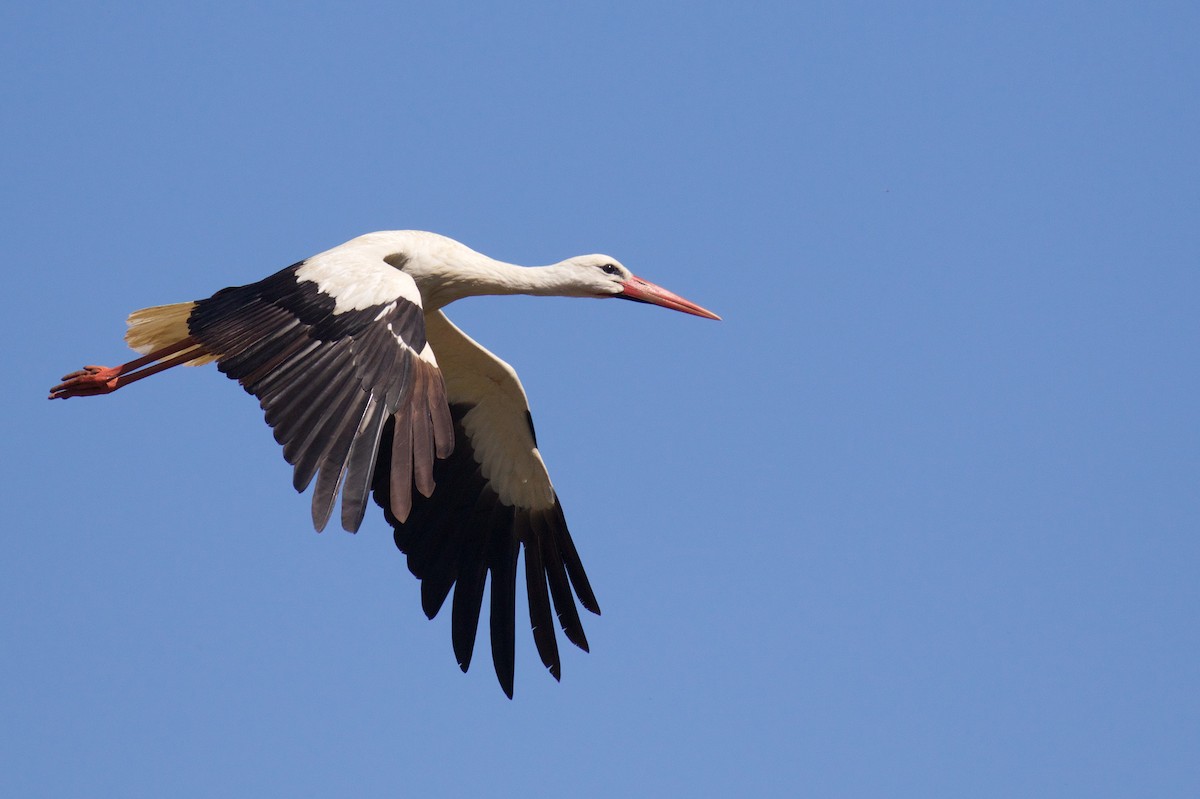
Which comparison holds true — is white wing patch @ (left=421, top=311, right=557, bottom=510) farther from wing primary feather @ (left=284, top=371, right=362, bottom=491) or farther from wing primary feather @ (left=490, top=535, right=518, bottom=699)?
wing primary feather @ (left=284, top=371, right=362, bottom=491)

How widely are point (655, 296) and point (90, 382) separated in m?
4.05

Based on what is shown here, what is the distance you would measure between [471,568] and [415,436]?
3.36 metres

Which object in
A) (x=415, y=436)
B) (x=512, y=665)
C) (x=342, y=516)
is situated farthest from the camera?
(x=512, y=665)

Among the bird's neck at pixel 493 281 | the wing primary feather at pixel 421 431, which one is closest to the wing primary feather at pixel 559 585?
the bird's neck at pixel 493 281

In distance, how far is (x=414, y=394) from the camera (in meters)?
8.96

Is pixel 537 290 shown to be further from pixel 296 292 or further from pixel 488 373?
pixel 296 292

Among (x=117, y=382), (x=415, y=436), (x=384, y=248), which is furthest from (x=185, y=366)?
(x=415, y=436)

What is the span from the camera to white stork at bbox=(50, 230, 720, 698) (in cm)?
869

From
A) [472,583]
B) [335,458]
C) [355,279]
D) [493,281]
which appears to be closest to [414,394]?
[335,458]

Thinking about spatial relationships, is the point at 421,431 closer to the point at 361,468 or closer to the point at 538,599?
the point at 361,468

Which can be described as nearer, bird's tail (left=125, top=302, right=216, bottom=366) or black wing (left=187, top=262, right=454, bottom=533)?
black wing (left=187, top=262, right=454, bottom=533)

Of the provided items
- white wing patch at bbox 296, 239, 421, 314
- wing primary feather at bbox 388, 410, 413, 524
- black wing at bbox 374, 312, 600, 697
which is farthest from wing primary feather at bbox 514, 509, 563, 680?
wing primary feather at bbox 388, 410, 413, 524

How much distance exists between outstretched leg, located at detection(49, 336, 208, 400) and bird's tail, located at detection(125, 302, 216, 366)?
0.10 meters

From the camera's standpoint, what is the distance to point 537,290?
11773 millimetres
